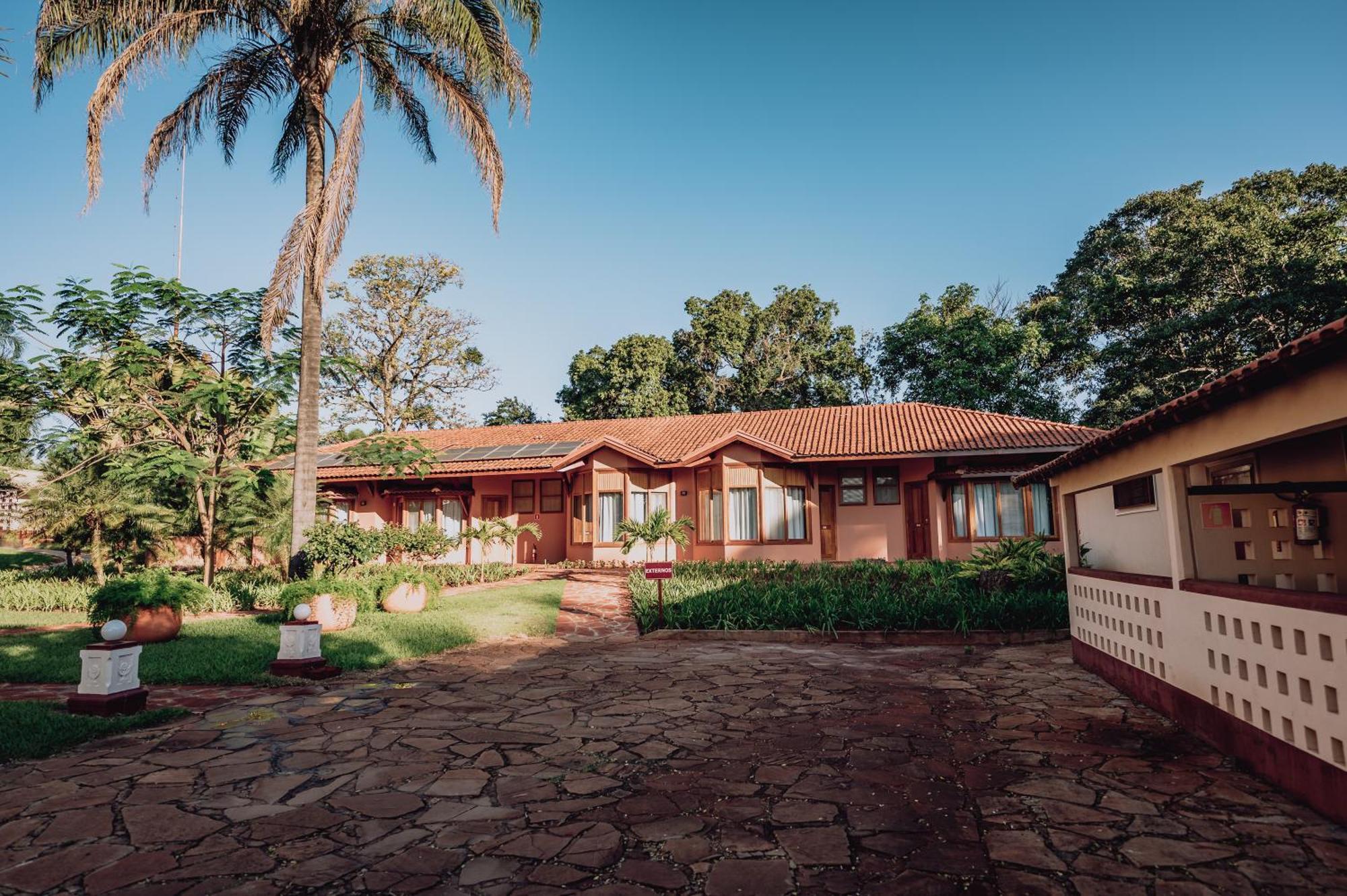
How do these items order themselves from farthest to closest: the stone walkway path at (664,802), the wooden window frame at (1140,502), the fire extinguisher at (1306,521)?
1. the wooden window frame at (1140,502)
2. the fire extinguisher at (1306,521)
3. the stone walkway path at (664,802)

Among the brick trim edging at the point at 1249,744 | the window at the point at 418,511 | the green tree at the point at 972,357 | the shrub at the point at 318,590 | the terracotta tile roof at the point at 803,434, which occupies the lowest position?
the brick trim edging at the point at 1249,744

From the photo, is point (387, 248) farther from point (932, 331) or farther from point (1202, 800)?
point (1202, 800)

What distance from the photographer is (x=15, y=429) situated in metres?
14.6

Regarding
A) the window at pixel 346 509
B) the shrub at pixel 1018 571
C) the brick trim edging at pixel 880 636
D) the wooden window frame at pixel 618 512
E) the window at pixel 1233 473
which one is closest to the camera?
the window at pixel 1233 473

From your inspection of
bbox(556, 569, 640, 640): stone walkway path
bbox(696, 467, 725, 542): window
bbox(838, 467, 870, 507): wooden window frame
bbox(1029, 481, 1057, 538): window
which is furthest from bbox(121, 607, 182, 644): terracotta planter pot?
bbox(1029, 481, 1057, 538): window

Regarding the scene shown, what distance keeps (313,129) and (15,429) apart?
368 inches

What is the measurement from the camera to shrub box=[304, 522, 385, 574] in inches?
478

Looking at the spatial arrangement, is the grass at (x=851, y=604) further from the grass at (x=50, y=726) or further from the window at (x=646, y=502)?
the window at (x=646, y=502)

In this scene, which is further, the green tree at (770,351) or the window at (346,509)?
the green tree at (770,351)

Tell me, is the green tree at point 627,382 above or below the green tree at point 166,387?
above

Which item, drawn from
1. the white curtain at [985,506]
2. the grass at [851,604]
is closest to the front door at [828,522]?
the white curtain at [985,506]

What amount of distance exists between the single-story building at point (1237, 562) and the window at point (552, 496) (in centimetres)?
1570

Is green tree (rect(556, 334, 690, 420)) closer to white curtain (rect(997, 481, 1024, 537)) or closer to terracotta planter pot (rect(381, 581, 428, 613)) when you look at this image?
white curtain (rect(997, 481, 1024, 537))

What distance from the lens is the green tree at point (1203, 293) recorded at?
22344mm
